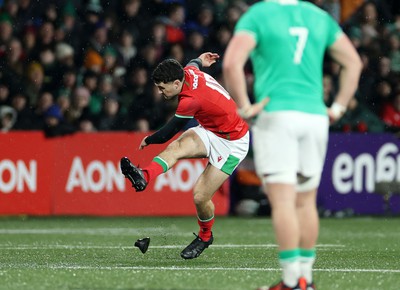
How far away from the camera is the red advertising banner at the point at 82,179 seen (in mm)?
16781

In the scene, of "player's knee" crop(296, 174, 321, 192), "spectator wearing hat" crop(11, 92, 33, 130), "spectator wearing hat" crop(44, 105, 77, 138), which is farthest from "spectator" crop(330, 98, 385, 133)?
"player's knee" crop(296, 174, 321, 192)

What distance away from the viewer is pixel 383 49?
2105 centimetres

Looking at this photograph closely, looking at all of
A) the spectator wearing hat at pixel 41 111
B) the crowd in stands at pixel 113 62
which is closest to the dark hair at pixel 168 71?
the crowd in stands at pixel 113 62

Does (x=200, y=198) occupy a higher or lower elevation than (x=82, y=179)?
higher

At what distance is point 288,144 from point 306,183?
1.14ft

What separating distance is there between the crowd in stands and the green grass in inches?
72.5

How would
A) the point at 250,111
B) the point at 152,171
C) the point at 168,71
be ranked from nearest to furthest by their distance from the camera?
the point at 250,111 < the point at 168,71 < the point at 152,171

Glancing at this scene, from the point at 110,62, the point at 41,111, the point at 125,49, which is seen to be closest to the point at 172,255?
the point at 41,111

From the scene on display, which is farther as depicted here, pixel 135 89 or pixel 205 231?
pixel 135 89

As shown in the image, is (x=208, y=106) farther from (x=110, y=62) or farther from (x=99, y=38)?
(x=99, y=38)

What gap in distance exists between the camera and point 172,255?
37.1ft

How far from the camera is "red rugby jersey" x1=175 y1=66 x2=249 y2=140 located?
11.0 meters

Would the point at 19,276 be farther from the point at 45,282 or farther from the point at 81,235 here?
the point at 81,235

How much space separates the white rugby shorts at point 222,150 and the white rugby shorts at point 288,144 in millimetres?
3940
